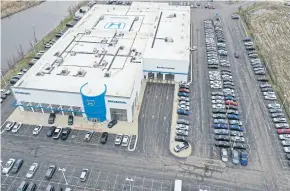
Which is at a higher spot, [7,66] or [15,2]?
[15,2]

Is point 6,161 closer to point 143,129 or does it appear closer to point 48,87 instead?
point 48,87

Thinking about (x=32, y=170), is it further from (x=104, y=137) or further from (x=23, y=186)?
(x=104, y=137)

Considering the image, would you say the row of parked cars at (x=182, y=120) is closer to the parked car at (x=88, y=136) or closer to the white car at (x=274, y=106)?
the parked car at (x=88, y=136)

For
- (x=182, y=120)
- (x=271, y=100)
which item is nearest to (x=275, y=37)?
(x=271, y=100)

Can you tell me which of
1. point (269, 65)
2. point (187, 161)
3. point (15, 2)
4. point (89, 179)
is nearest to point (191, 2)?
point (269, 65)

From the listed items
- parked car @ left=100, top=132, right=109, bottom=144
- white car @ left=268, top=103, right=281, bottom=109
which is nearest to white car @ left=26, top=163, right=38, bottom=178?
parked car @ left=100, top=132, right=109, bottom=144

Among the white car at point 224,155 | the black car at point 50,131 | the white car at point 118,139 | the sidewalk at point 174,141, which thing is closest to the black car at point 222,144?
the white car at point 224,155
